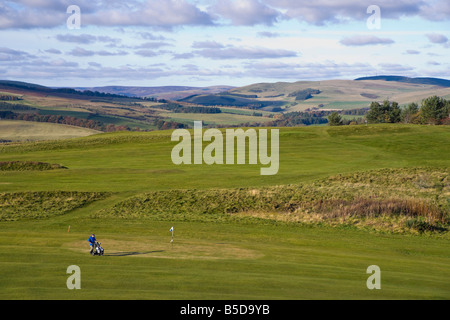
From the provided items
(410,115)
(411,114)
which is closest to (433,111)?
(410,115)

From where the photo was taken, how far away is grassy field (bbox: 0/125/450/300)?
1648 centimetres

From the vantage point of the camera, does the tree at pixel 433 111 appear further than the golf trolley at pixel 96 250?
Yes

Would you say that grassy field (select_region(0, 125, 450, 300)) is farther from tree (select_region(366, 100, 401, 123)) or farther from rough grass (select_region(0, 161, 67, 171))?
tree (select_region(366, 100, 401, 123))

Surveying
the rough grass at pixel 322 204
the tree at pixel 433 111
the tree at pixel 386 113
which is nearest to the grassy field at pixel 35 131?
the tree at pixel 386 113

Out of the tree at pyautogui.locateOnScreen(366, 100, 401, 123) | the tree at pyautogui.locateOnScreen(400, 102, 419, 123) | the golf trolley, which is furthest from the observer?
the tree at pyautogui.locateOnScreen(400, 102, 419, 123)

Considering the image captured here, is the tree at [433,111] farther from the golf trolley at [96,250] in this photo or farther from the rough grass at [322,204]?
the golf trolley at [96,250]

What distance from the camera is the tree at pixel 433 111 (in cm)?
13062

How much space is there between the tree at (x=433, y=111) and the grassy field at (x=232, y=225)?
6314cm

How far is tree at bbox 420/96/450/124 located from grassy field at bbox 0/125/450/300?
63.1 meters

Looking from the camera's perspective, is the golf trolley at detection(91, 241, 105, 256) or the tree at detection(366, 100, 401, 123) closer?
the golf trolley at detection(91, 241, 105, 256)

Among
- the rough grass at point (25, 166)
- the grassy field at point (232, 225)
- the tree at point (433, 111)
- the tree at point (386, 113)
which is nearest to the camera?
the grassy field at point (232, 225)

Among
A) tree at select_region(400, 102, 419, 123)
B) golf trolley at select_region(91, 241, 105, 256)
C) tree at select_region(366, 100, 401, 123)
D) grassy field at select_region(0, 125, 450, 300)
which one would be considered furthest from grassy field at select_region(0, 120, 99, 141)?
golf trolley at select_region(91, 241, 105, 256)

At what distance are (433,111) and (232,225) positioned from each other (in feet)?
371
